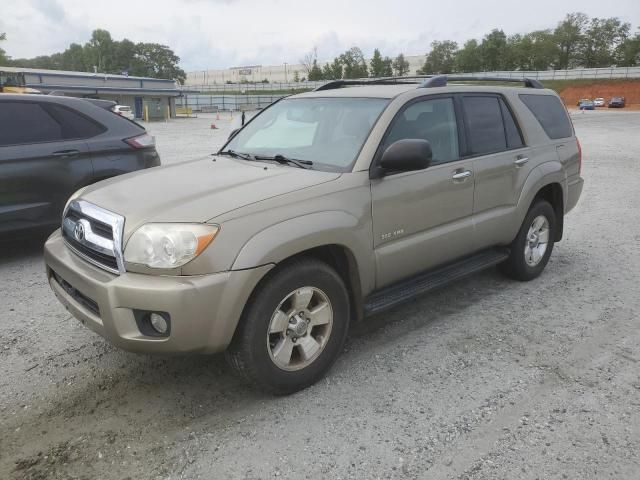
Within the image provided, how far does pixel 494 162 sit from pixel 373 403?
7.52 feet

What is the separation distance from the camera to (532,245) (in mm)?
5043

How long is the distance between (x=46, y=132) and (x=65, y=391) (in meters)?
3.47

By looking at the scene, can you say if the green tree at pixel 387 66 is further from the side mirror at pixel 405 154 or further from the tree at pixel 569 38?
the side mirror at pixel 405 154

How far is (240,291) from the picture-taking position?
8.95ft

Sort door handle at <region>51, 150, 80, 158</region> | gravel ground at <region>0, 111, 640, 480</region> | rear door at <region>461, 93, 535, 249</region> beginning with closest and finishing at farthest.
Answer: gravel ground at <region>0, 111, 640, 480</region>, rear door at <region>461, 93, 535, 249</region>, door handle at <region>51, 150, 80, 158</region>

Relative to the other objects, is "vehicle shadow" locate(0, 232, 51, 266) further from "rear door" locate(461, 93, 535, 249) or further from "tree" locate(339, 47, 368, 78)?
"tree" locate(339, 47, 368, 78)

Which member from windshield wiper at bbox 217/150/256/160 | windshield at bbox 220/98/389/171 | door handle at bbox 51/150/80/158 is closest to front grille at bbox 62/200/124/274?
windshield wiper at bbox 217/150/256/160

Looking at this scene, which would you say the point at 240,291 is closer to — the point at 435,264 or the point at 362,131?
the point at 362,131

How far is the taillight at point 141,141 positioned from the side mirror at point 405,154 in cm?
384

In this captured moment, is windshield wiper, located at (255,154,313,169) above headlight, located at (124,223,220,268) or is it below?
above

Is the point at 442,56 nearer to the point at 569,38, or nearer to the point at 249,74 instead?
the point at 569,38

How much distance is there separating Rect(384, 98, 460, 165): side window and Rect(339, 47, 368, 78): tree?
344 ft

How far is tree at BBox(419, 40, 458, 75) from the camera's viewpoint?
352 ft

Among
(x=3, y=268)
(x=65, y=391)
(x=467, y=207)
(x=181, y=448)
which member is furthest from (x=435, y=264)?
(x=3, y=268)
